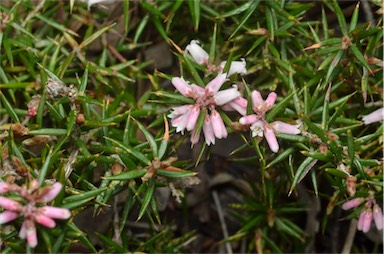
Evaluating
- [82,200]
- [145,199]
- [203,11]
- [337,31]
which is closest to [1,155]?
[82,200]

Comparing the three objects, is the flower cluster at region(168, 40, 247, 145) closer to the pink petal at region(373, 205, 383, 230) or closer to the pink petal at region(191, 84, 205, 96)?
the pink petal at region(191, 84, 205, 96)

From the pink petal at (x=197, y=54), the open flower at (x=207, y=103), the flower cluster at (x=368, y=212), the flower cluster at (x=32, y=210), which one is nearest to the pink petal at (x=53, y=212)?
the flower cluster at (x=32, y=210)

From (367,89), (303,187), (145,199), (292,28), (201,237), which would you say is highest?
(292,28)

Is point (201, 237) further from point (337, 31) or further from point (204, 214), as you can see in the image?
point (337, 31)

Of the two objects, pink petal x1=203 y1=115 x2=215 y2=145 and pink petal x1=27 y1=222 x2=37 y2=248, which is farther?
pink petal x1=203 y1=115 x2=215 y2=145

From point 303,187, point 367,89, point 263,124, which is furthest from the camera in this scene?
point 303,187

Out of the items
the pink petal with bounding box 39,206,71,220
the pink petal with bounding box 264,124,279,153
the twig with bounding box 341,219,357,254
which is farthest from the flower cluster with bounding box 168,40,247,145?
the twig with bounding box 341,219,357,254

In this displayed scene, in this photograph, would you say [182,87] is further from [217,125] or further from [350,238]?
[350,238]
